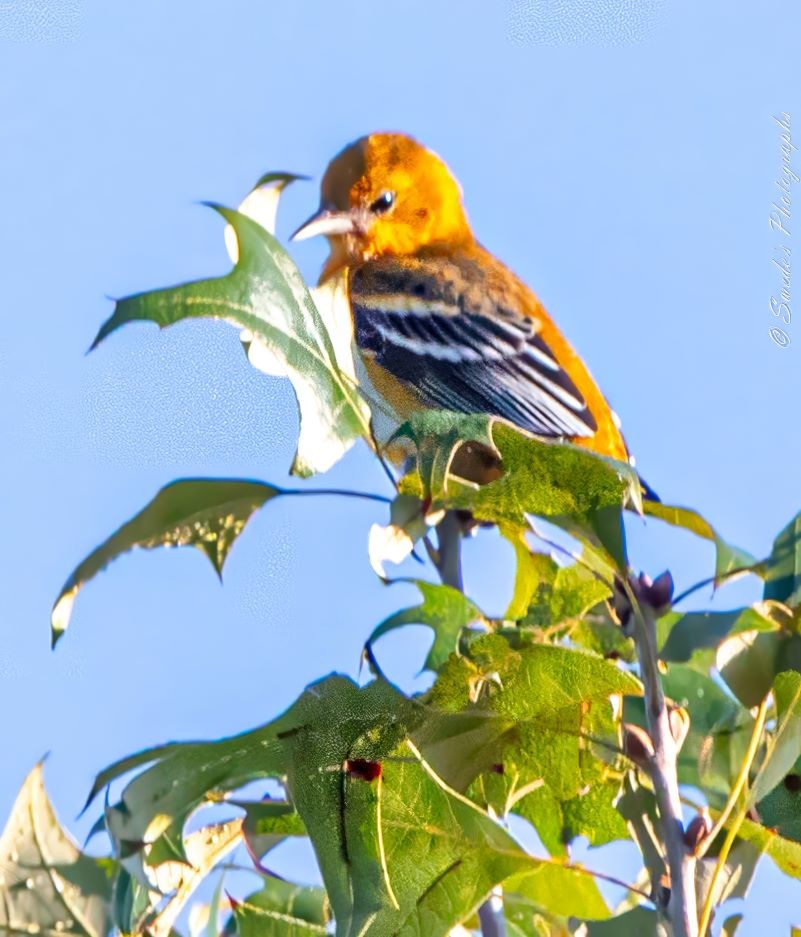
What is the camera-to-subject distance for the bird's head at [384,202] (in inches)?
135

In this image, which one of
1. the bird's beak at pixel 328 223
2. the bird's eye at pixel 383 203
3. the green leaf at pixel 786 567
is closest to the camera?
the green leaf at pixel 786 567

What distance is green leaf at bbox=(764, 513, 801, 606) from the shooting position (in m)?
1.52

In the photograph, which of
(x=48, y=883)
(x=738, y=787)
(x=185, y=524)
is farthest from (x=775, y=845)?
(x=48, y=883)

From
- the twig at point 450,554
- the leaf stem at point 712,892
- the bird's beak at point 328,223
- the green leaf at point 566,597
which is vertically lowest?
the leaf stem at point 712,892

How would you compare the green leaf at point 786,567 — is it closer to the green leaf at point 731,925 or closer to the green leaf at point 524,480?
the green leaf at point 524,480

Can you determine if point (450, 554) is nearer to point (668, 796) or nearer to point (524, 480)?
point (524, 480)

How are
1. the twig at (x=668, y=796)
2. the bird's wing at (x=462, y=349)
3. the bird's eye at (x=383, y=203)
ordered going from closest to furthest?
the twig at (x=668, y=796) → the bird's wing at (x=462, y=349) → the bird's eye at (x=383, y=203)

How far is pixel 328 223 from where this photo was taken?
3412mm

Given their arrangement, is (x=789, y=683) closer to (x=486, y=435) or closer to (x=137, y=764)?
(x=486, y=435)

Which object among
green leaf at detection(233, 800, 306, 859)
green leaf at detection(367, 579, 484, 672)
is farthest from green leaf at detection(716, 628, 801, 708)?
green leaf at detection(233, 800, 306, 859)

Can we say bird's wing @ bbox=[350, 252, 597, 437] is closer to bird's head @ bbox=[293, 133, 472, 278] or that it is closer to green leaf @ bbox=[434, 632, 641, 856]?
bird's head @ bbox=[293, 133, 472, 278]

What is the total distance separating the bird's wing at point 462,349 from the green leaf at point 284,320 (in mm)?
1477

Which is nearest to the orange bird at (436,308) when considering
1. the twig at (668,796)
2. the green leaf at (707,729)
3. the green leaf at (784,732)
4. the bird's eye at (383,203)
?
the bird's eye at (383,203)

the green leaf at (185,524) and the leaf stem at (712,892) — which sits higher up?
the green leaf at (185,524)
